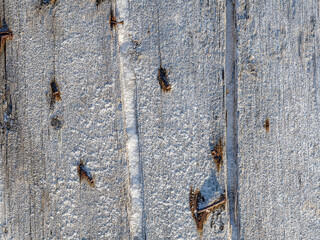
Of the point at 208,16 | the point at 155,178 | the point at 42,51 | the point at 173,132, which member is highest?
the point at 208,16

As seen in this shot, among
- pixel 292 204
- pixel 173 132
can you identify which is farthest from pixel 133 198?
pixel 292 204

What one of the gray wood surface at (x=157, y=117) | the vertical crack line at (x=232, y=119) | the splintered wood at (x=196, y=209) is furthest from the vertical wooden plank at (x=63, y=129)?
the vertical crack line at (x=232, y=119)

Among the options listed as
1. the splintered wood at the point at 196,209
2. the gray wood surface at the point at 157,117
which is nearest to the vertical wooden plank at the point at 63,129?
the gray wood surface at the point at 157,117

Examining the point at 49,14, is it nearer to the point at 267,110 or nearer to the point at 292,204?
the point at 267,110

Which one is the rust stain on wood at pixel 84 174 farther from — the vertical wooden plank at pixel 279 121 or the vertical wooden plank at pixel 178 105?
the vertical wooden plank at pixel 279 121

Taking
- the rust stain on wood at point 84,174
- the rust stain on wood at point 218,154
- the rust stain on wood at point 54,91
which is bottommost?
the rust stain on wood at point 84,174

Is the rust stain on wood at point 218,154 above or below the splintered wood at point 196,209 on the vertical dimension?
above

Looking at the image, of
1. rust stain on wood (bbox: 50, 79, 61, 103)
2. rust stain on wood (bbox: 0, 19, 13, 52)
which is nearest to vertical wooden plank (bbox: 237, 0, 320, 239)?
rust stain on wood (bbox: 50, 79, 61, 103)

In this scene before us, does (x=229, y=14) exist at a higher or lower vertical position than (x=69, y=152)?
higher
